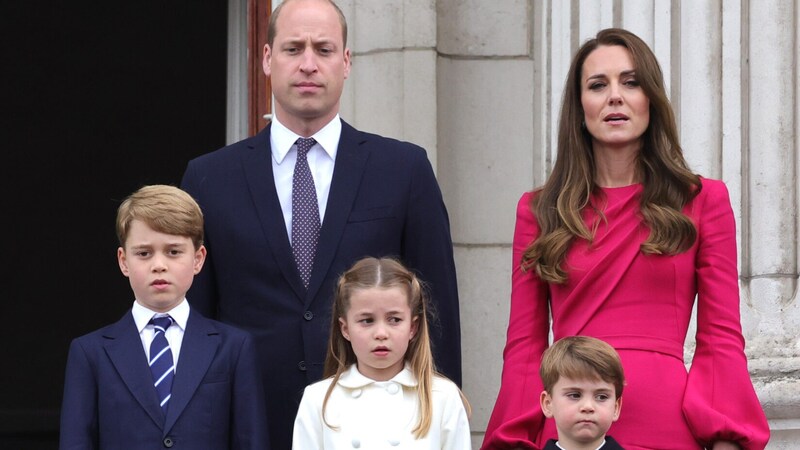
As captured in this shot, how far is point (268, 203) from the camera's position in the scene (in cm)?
416

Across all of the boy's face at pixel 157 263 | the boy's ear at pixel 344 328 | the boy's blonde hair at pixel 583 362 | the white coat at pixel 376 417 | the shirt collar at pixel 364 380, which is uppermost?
the boy's face at pixel 157 263

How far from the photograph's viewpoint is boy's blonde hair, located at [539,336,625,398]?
360 cm

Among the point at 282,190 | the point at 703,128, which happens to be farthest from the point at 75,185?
the point at 282,190

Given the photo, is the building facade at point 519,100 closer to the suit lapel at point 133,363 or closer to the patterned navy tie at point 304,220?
the patterned navy tie at point 304,220

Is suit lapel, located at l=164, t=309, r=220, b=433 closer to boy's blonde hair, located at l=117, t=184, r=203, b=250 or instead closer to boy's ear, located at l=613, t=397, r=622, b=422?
boy's blonde hair, located at l=117, t=184, r=203, b=250

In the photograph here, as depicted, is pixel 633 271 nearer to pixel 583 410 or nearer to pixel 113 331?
pixel 583 410

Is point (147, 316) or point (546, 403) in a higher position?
point (147, 316)

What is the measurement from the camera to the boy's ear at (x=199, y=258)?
399cm

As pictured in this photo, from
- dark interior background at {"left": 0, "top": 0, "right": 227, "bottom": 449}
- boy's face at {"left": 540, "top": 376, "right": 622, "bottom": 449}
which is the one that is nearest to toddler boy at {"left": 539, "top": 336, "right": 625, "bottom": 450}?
boy's face at {"left": 540, "top": 376, "right": 622, "bottom": 449}

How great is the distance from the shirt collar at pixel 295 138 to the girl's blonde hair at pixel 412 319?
1.40 ft

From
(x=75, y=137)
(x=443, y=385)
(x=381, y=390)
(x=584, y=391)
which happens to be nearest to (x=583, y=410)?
(x=584, y=391)

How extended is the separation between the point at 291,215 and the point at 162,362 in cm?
53

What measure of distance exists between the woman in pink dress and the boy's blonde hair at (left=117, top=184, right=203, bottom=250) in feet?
2.63

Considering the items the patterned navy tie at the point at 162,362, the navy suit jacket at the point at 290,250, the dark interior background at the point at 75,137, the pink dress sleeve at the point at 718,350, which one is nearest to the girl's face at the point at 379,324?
the navy suit jacket at the point at 290,250
